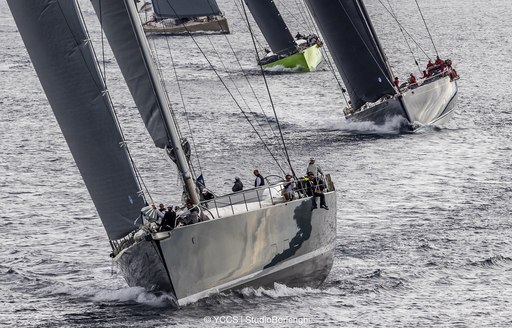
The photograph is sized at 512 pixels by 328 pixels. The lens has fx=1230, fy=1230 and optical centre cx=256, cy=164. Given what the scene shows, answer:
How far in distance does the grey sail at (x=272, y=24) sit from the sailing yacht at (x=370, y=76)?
2257 centimetres

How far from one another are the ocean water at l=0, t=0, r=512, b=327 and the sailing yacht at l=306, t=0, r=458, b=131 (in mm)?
925

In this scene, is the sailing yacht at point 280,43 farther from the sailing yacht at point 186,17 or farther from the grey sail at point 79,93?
the grey sail at point 79,93

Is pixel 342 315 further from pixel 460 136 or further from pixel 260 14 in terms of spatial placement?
pixel 260 14

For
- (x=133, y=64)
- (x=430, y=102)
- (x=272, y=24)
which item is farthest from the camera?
(x=272, y=24)

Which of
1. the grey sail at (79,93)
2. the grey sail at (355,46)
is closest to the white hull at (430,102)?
the grey sail at (355,46)

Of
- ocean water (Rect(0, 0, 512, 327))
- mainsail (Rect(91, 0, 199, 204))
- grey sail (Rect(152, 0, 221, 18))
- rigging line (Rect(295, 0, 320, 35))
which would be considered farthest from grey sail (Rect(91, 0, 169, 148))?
grey sail (Rect(152, 0, 221, 18))

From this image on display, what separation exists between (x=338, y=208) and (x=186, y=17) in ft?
208

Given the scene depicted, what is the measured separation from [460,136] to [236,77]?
27730mm

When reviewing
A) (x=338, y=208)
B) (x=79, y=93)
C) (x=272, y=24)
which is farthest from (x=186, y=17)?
(x=79, y=93)

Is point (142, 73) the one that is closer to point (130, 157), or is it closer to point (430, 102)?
point (130, 157)

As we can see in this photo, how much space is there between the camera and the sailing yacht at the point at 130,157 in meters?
27.3

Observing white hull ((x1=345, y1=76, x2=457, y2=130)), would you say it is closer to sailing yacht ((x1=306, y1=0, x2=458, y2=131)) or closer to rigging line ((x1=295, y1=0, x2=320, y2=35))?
sailing yacht ((x1=306, y1=0, x2=458, y2=131))

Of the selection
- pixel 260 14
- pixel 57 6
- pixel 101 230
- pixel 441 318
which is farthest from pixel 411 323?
pixel 260 14

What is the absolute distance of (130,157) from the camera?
27.6 metres
